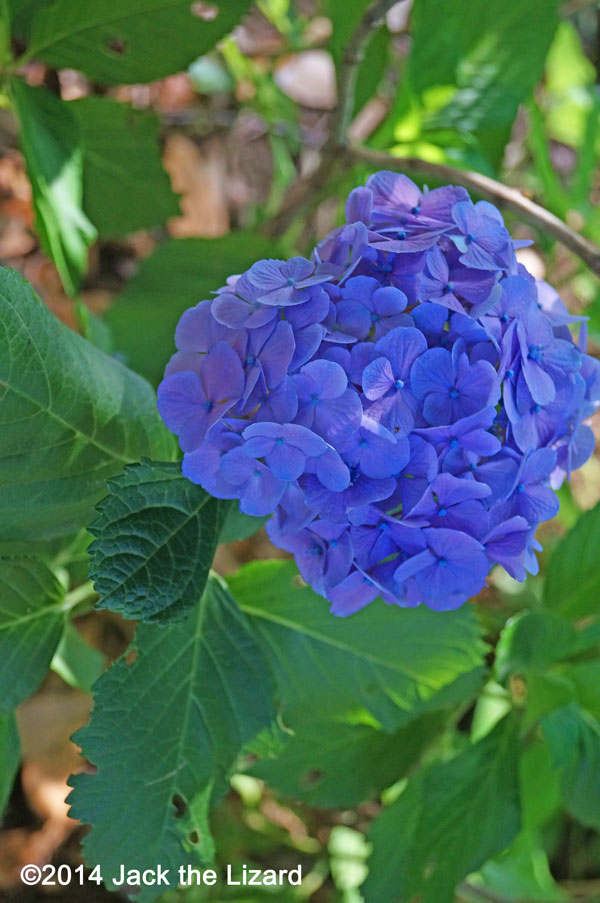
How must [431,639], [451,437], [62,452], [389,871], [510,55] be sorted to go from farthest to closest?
[510,55] < [389,871] < [431,639] < [62,452] < [451,437]

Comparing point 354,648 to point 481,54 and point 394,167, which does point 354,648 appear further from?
point 481,54

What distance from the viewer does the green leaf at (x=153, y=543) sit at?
0.86m

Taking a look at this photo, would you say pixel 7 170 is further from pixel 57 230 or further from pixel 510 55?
pixel 510 55

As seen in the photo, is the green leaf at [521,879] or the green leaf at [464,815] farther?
the green leaf at [521,879]

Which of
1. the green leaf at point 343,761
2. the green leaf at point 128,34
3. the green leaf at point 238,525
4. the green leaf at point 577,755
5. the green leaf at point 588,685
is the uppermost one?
the green leaf at point 128,34

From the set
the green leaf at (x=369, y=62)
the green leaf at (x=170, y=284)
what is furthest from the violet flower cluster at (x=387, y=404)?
the green leaf at (x=369, y=62)

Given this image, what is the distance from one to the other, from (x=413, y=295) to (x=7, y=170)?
1793 mm

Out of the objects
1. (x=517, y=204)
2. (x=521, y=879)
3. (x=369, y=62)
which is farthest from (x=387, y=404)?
(x=521, y=879)

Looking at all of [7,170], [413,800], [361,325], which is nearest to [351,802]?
[413,800]

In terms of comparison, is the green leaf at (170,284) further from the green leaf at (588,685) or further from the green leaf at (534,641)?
the green leaf at (588,685)

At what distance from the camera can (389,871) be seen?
1.55 m

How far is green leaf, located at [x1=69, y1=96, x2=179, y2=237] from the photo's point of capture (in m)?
1.67

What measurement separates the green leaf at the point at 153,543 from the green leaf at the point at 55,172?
60 cm

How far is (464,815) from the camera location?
1.42 m
